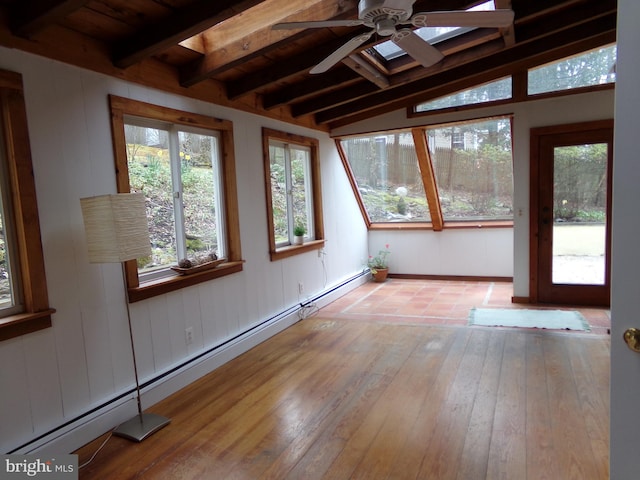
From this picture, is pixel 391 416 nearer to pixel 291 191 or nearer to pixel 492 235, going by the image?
pixel 291 191

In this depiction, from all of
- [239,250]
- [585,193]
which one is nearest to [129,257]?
[239,250]

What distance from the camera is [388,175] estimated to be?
5.95 meters

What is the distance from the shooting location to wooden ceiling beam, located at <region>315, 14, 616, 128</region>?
378cm

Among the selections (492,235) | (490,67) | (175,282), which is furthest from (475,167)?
(175,282)

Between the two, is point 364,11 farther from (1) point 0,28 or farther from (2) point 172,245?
(2) point 172,245

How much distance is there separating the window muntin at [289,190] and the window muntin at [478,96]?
5.44 ft

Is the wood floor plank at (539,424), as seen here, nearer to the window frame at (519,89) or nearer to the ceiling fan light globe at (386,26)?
the ceiling fan light globe at (386,26)

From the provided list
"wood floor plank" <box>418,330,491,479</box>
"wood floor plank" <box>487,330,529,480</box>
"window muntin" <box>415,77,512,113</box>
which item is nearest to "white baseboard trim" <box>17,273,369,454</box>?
"wood floor plank" <box>418,330,491,479</box>

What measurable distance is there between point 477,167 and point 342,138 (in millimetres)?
1823

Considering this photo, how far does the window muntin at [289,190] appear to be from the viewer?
436 centimetres

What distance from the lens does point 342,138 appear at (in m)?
5.54

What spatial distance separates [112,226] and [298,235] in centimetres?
257

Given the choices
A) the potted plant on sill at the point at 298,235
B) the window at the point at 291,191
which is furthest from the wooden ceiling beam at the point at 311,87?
the potted plant on sill at the point at 298,235

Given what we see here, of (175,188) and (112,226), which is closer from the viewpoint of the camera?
(112,226)
